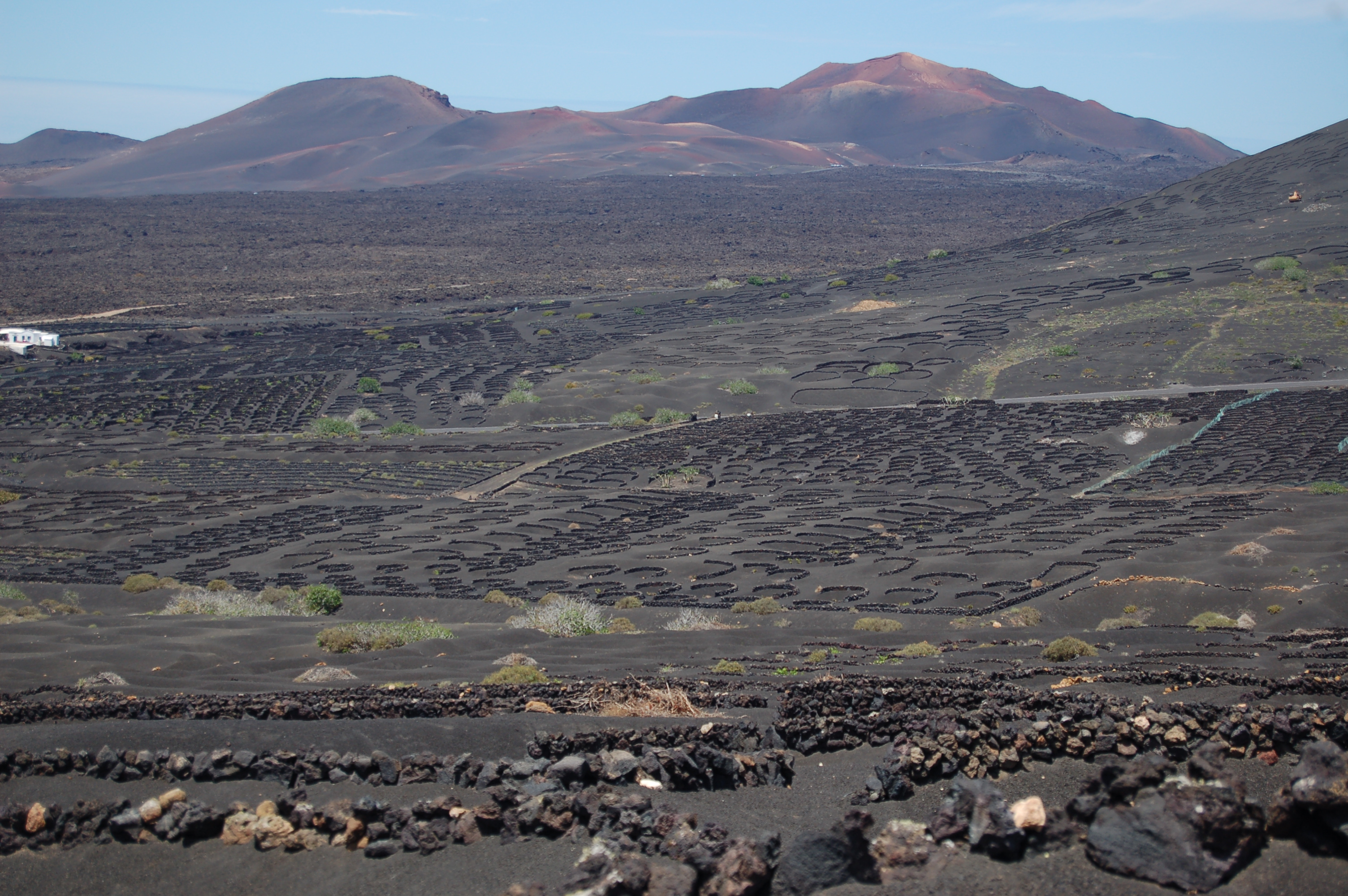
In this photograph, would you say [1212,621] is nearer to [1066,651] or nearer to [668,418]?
[1066,651]

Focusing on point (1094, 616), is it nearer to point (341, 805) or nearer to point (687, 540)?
point (687, 540)

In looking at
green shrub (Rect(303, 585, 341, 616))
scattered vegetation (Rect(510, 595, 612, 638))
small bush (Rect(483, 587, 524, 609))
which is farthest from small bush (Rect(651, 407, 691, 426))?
scattered vegetation (Rect(510, 595, 612, 638))

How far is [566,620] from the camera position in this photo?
66.3ft

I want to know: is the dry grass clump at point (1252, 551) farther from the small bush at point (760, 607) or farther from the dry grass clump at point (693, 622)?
the dry grass clump at point (693, 622)

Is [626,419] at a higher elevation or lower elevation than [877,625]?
lower

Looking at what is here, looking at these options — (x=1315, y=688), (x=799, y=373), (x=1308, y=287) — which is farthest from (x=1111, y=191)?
(x=1315, y=688)

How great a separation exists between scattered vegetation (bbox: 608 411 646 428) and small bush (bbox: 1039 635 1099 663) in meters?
39.2

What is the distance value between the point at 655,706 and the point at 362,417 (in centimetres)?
4960

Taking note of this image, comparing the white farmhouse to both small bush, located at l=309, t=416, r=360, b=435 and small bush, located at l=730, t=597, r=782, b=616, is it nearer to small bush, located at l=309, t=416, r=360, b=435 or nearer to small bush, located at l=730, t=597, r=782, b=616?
small bush, located at l=309, t=416, r=360, b=435

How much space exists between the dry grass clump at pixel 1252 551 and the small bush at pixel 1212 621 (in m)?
4.24

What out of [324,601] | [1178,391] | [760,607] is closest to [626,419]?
[1178,391]

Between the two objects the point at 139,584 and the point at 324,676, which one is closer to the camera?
the point at 324,676

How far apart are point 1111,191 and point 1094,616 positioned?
16704cm

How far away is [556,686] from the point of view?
45.4 feet
